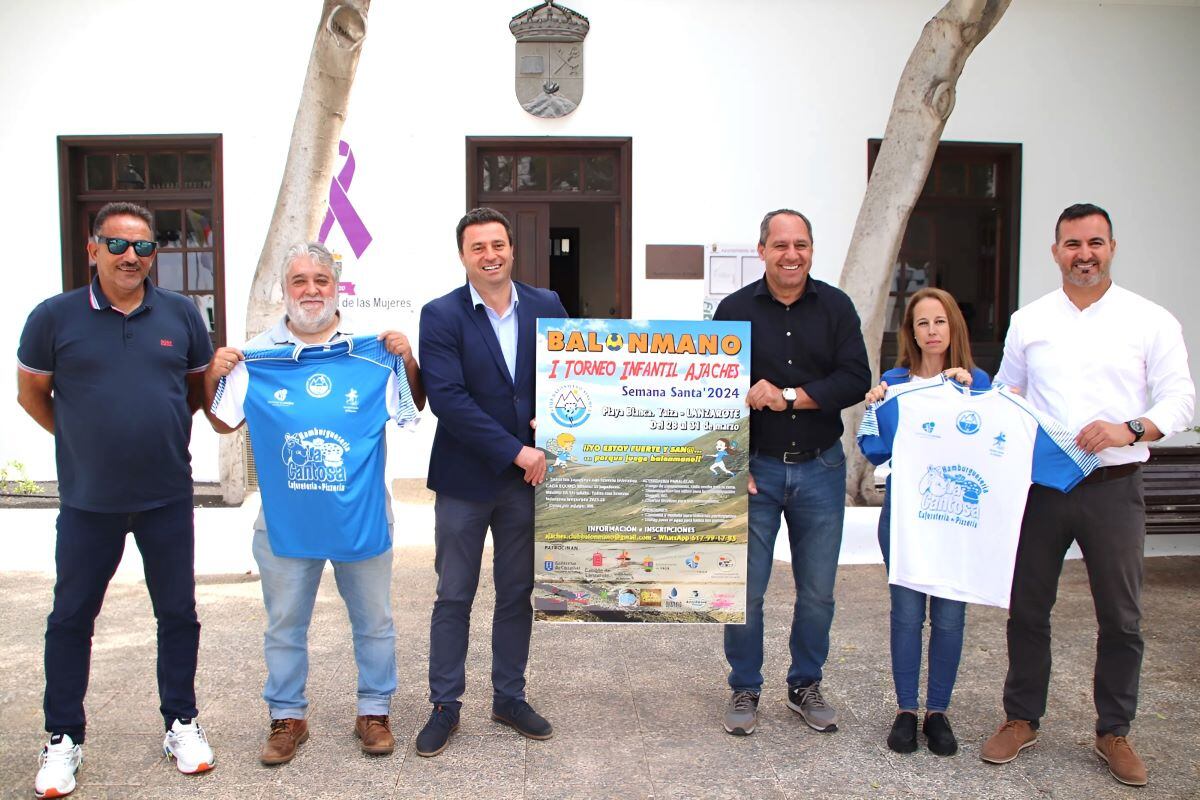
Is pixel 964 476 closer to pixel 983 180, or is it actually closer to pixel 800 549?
pixel 800 549

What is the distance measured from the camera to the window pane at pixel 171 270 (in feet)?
30.0

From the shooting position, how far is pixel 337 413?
11.8 ft

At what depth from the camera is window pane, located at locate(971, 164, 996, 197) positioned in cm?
942

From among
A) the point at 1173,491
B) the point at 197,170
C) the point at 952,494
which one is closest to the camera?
the point at 952,494

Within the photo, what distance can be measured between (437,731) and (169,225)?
275 inches

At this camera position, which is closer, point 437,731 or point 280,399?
point 280,399

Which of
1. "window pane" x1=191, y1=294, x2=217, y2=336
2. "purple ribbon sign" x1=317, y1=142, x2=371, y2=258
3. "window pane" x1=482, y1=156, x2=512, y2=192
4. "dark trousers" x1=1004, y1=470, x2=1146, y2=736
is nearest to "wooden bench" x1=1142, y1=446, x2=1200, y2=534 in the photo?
"dark trousers" x1=1004, y1=470, x2=1146, y2=736

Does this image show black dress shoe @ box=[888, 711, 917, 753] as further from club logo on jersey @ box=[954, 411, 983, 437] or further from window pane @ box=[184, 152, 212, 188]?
window pane @ box=[184, 152, 212, 188]

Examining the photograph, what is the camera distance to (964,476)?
3666mm

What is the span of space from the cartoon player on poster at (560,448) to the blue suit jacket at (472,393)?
0.37ft

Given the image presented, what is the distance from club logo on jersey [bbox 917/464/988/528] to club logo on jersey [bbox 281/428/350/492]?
Answer: 216 centimetres

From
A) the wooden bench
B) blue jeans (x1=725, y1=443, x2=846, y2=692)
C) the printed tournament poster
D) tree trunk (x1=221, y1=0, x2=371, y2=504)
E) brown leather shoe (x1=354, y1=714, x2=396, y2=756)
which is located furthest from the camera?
tree trunk (x1=221, y1=0, x2=371, y2=504)

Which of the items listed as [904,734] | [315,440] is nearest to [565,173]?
[315,440]

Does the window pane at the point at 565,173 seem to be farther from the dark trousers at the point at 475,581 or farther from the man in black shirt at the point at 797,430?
the dark trousers at the point at 475,581
